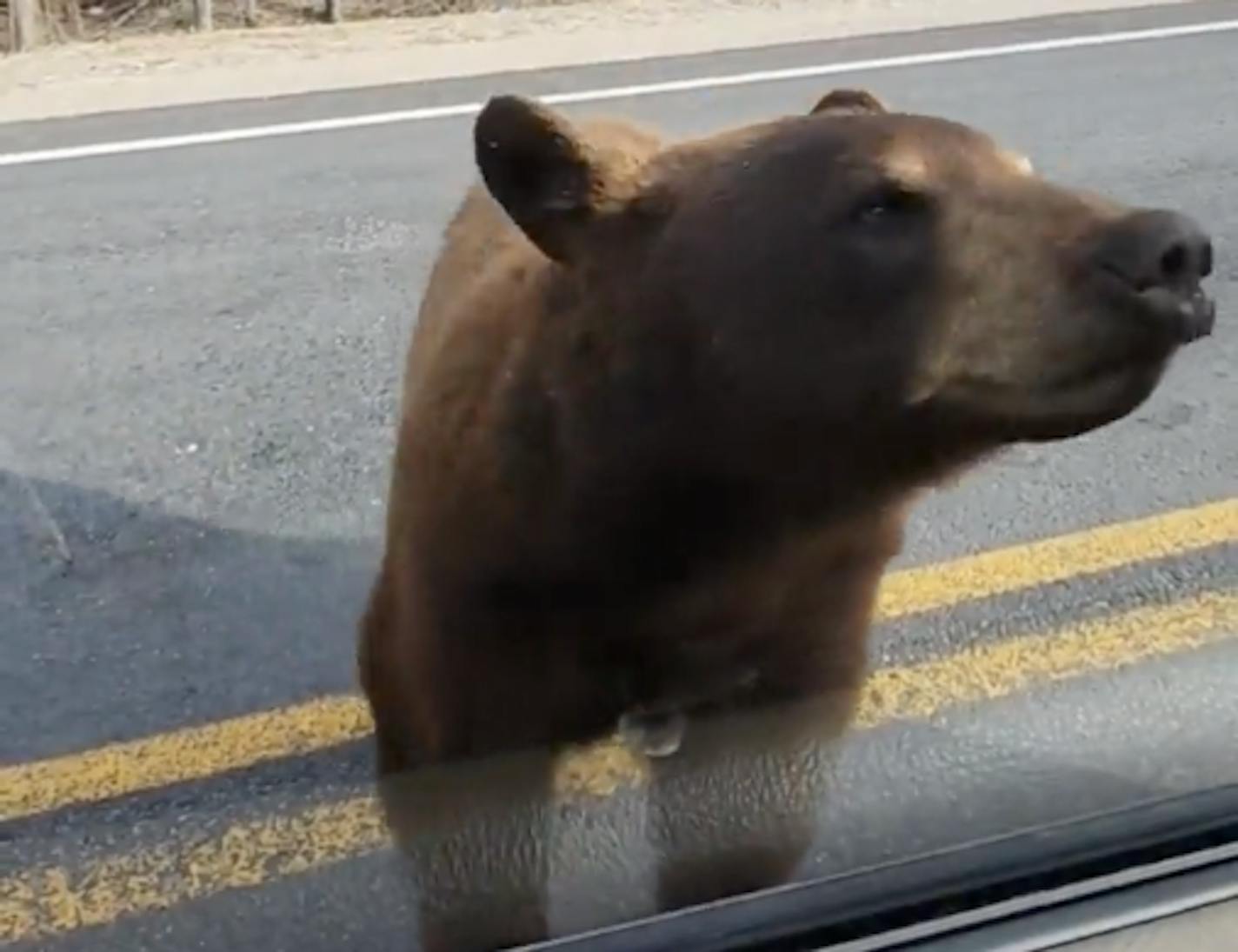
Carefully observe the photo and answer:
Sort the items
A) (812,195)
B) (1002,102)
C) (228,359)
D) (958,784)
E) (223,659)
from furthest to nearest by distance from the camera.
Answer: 1. (1002,102)
2. (228,359)
3. (223,659)
4. (958,784)
5. (812,195)

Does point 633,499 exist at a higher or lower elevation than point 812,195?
lower

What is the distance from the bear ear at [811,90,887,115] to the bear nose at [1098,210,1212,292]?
0.58m

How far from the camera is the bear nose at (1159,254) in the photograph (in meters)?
2.03

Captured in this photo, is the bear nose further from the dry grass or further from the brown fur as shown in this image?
the dry grass

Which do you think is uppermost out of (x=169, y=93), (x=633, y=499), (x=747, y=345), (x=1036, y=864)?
(x=747, y=345)

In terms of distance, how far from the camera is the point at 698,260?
244 cm

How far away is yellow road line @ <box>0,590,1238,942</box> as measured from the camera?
8.07 ft

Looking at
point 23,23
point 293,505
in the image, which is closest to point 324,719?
point 293,505

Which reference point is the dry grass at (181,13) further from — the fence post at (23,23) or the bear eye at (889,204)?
the bear eye at (889,204)

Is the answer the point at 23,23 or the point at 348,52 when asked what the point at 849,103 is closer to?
the point at 23,23

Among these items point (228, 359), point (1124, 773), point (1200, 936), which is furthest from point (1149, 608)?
point (228, 359)

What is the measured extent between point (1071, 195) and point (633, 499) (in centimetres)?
59

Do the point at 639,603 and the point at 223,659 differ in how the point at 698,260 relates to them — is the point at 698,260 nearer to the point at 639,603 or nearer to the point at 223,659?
the point at 639,603

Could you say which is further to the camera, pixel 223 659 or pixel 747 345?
pixel 223 659
